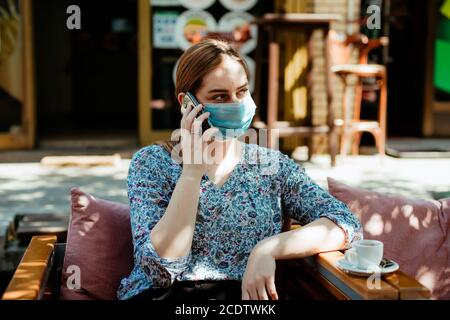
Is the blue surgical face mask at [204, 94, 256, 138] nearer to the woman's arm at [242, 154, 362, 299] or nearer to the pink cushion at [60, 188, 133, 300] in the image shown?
the woman's arm at [242, 154, 362, 299]

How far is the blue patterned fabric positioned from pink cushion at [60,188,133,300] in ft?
0.48

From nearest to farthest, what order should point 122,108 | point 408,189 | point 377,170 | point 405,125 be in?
1. point 408,189
2. point 377,170
3. point 405,125
4. point 122,108

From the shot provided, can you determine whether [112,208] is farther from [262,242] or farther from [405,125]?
[405,125]

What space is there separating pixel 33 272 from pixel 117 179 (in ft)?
14.5

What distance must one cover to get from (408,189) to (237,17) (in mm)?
3320

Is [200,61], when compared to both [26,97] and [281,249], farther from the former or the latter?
[26,97]

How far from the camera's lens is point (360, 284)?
8.03 ft

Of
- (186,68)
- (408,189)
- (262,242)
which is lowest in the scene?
(408,189)

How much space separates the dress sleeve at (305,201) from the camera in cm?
290

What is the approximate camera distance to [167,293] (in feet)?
8.73

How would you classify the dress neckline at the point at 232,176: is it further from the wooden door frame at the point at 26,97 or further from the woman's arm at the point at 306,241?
the wooden door frame at the point at 26,97

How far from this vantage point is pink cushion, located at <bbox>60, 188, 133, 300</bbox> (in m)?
2.95

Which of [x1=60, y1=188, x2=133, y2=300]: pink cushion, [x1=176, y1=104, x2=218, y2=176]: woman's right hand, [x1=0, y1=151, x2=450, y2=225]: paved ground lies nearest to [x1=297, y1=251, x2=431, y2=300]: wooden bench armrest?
[x1=176, y1=104, x2=218, y2=176]: woman's right hand
